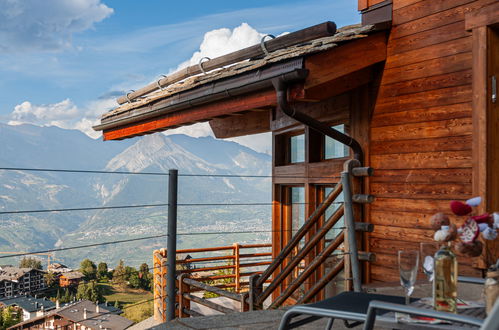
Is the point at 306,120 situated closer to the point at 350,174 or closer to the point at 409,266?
the point at 350,174

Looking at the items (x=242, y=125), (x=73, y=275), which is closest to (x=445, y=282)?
(x=242, y=125)

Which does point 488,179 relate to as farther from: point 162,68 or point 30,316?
point 162,68

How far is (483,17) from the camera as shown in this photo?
12.7 ft

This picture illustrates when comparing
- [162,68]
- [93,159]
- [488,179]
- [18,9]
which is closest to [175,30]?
[93,159]

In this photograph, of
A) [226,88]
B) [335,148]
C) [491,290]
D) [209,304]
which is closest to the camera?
[491,290]

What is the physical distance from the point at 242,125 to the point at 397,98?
11.9ft

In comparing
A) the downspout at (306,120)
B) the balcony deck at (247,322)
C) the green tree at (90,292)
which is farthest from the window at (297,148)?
the green tree at (90,292)

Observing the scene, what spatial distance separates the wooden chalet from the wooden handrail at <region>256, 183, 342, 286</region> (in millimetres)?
293

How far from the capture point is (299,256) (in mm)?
4891

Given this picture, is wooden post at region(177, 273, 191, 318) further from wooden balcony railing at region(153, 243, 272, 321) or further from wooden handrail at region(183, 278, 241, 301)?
wooden balcony railing at region(153, 243, 272, 321)

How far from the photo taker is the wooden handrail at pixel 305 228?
4.71m

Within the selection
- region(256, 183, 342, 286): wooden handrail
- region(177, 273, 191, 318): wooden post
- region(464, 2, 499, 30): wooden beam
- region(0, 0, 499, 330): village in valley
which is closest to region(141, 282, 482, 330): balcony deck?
region(0, 0, 499, 330): village in valley

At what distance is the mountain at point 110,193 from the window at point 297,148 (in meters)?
1.04

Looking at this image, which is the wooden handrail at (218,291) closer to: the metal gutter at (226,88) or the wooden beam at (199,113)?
the wooden beam at (199,113)
